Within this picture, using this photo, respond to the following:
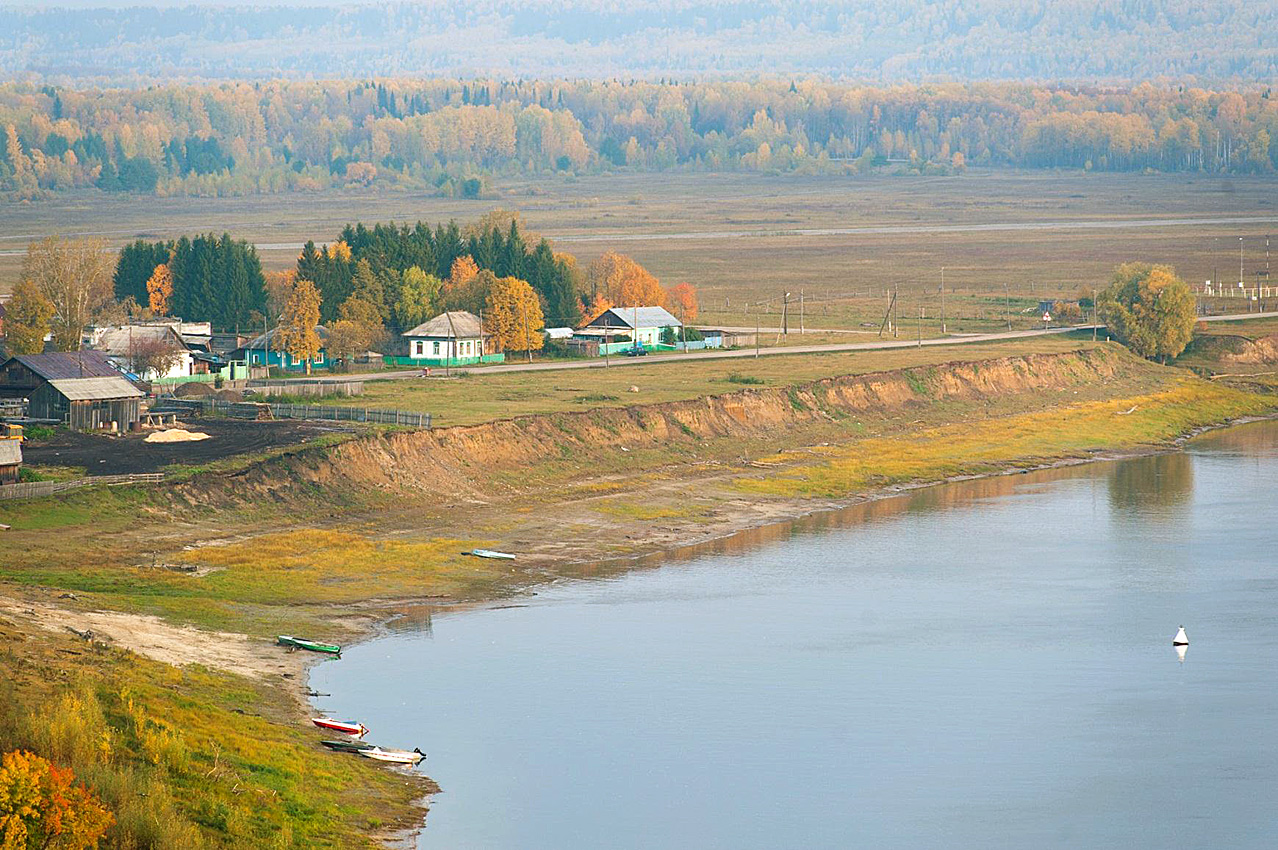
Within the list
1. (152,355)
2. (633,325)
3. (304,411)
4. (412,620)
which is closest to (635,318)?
(633,325)

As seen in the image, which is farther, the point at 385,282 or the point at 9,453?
the point at 385,282

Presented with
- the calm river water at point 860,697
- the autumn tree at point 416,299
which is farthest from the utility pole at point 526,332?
the calm river water at point 860,697

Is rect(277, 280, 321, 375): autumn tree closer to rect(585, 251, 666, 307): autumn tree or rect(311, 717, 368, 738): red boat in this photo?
rect(585, 251, 666, 307): autumn tree

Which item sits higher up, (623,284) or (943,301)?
(623,284)

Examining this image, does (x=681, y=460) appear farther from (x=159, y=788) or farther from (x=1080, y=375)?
(x=159, y=788)

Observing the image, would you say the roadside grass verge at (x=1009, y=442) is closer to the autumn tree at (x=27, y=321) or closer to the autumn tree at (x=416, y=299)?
the autumn tree at (x=416, y=299)

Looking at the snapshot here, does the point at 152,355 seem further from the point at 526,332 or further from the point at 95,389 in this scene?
the point at 526,332

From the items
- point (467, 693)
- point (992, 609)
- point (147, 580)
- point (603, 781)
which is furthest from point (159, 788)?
point (992, 609)
